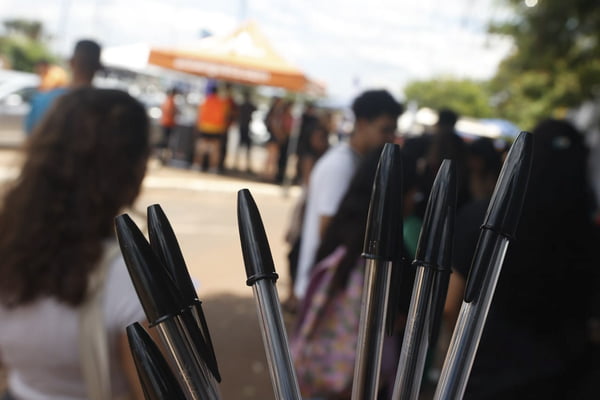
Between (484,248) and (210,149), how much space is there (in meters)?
12.1

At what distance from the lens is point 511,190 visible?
0.54 m

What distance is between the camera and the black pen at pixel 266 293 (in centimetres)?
54

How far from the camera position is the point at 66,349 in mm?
1501

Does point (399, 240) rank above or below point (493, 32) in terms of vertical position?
below

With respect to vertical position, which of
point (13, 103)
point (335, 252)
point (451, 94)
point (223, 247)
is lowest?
point (223, 247)

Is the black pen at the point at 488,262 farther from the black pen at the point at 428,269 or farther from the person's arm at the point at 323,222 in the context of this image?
the person's arm at the point at 323,222

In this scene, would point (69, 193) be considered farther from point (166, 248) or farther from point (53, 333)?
point (166, 248)

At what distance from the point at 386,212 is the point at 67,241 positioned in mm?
1225

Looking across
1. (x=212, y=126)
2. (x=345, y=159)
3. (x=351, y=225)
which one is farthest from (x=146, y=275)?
(x=212, y=126)

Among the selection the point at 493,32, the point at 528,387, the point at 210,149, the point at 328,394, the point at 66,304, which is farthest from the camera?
the point at 493,32

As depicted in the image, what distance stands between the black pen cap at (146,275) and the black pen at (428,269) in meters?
0.22

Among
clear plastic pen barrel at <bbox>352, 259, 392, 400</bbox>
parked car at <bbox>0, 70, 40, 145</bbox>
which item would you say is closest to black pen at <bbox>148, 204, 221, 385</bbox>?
clear plastic pen barrel at <bbox>352, 259, 392, 400</bbox>

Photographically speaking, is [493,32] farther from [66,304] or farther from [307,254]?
[66,304]

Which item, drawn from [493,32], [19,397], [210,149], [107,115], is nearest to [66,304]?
[19,397]
